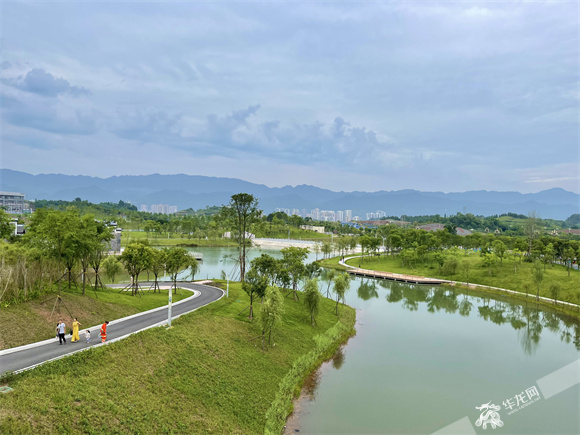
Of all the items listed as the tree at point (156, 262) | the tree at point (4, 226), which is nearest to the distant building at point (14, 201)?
the tree at point (4, 226)

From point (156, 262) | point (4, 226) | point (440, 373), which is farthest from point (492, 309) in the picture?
point (4, 226)

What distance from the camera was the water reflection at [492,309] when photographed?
115 ft

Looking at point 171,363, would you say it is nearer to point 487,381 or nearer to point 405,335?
point 487,381

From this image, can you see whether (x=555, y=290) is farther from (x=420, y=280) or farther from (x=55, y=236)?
(x=55, y=236)

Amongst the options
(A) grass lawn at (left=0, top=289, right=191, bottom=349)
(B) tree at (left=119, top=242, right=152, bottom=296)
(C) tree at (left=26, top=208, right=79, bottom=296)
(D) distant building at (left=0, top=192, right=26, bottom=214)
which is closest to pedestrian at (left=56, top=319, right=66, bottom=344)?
(A) grass lawn at (left=0, top=289, right=191, bottom=349)

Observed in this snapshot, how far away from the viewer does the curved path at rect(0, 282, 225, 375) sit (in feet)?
47.1

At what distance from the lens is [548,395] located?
22.5m

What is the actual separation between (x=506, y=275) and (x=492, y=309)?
16217mm

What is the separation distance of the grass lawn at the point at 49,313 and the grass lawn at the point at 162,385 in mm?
4352

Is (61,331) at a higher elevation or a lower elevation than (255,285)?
lower

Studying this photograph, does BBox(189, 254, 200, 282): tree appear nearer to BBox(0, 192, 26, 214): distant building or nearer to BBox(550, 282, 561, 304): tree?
BBox(550, 282, 561, 304): tree

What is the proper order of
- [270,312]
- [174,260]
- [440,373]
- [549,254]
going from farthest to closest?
[549,254]
[174,260]
[440,373]
[270,312]

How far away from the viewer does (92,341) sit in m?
17.9

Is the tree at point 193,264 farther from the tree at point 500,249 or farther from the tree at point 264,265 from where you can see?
the tree at point 500,249
